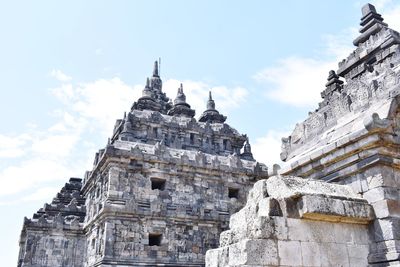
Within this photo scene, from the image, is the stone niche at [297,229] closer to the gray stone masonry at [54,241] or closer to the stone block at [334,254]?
the stone block at [334,254]

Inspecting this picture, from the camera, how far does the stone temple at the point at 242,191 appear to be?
4.88 m

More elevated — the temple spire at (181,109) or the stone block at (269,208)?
the temple spire at (181,109)

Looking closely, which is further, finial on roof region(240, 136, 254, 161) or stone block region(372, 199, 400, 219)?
finial on roof region(240, 136, 254, 161)

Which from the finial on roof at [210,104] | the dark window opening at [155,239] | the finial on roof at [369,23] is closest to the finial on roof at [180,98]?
the finial on roof at [210,104]

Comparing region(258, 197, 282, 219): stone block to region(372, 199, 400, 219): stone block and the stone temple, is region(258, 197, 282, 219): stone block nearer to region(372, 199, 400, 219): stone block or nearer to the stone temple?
the stone temple

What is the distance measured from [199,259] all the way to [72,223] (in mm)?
8733

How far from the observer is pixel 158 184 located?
2203cm

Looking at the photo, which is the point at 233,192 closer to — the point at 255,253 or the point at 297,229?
the point at 297,229

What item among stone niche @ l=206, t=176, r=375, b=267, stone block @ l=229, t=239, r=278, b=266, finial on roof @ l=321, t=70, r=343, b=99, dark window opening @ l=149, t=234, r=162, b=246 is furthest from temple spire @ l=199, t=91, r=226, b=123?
stone block @ l=229, t=239, r=278, b=266

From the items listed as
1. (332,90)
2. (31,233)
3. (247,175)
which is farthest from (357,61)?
(31,233)

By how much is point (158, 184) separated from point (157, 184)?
6 centimetres

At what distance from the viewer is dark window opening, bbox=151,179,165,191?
21844mm

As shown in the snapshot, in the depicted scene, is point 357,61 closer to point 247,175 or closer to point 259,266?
point 247,175

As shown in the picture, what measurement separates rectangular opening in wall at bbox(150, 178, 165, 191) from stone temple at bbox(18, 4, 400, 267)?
0.08 m
